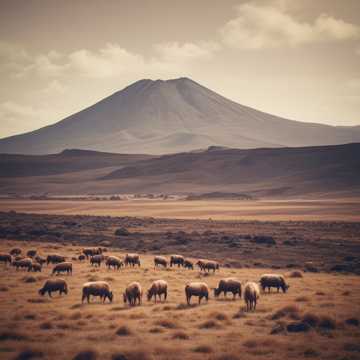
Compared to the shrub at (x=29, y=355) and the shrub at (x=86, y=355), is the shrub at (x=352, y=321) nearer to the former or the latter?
the shrub at (x=86, y=355)

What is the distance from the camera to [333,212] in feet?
261

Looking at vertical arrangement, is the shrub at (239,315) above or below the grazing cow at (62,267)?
below

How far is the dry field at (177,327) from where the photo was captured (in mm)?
13469

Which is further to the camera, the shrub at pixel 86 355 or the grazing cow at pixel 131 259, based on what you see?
the grazing cow at pixel 131 259

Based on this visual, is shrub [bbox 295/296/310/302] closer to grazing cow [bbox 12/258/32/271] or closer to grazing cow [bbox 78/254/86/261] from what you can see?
grazing cow [bbox 12/258/32/271]

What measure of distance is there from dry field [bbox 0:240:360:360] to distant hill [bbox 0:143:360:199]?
105 metres

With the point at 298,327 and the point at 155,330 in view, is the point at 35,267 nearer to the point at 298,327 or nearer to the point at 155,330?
the point at 155,330

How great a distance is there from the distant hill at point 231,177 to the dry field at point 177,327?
105 m

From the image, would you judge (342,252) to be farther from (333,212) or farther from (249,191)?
(249,191)

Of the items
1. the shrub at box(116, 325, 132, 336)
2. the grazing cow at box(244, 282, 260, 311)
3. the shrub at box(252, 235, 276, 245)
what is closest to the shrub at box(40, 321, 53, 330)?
the shrub at box(116, 325, 132, 336)

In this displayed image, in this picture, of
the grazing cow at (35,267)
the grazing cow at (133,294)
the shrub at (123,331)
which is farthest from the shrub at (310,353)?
the grazing cow at (35,267)

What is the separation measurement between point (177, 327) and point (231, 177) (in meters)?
153

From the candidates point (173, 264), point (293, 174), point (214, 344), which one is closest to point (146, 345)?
point (214, 344)

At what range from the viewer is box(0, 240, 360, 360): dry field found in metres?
13.5
